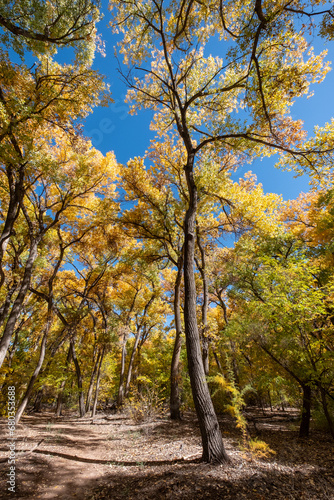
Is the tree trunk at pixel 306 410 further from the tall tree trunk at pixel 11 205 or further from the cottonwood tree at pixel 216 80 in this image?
the tall tree trunk at pixel 11 205

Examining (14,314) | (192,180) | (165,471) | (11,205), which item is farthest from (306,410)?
(11,205)

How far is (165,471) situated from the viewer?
3389mm

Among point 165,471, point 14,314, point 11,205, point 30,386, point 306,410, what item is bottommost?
point 165,471

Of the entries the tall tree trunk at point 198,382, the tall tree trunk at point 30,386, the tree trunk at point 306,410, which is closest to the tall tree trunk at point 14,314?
the tall tree trunk at point 30,386

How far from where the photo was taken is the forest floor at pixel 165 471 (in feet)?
8.95

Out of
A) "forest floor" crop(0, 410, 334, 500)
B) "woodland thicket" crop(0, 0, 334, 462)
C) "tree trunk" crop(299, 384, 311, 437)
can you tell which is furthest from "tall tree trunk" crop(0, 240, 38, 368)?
"tree trunk" crop(299, 384, 311, 437)

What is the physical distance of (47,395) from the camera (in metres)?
23.1

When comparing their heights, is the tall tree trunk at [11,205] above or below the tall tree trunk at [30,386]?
above

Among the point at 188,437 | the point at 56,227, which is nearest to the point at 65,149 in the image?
the point at 56,227

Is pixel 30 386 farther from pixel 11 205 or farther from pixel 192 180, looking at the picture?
pixel 192 180

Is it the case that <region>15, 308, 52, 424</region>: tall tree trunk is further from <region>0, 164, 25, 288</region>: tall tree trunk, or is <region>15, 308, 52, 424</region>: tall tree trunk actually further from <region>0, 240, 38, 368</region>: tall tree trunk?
<region>0, 164, 25, 288</region>: tall tree trunk

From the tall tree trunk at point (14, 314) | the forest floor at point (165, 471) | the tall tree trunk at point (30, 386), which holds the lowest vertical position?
the forest floor at point (165, 471)

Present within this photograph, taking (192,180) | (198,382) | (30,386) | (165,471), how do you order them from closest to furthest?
(165,471), (198,382), (192,180), (30,386)

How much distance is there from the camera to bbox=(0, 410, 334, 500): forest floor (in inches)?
107
